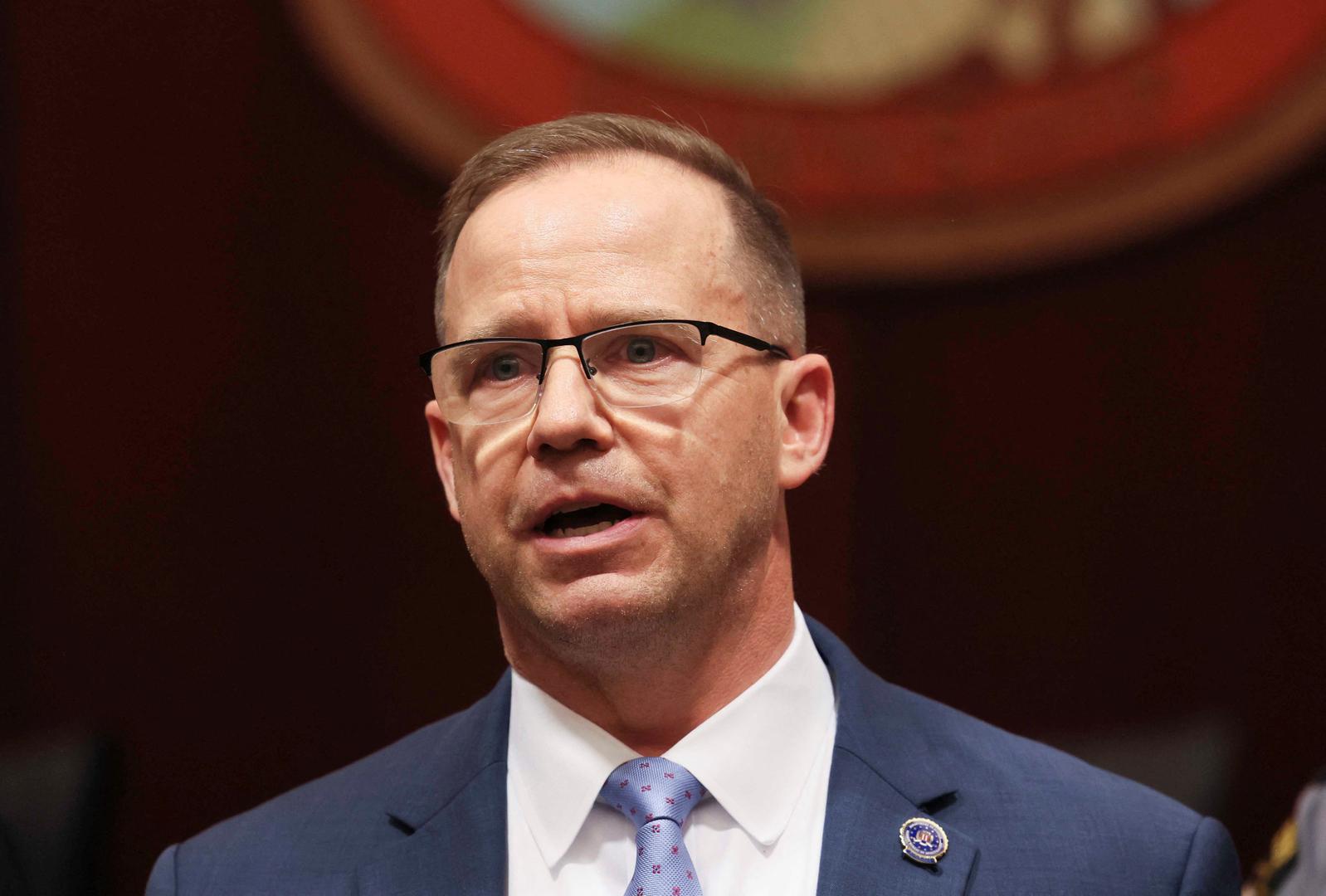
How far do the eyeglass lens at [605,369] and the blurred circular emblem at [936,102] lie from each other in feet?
3.48

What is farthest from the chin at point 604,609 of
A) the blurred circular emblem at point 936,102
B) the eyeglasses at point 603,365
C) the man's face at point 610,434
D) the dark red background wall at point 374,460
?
the blurred circular emblem at point 936,102

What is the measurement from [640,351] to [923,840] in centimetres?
71

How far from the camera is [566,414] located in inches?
70.6

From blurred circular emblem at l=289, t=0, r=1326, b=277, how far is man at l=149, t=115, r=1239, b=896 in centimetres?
92

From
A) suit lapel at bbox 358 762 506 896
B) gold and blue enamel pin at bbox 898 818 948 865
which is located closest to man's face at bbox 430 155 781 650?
suit lapel at bbox 358 762 506 896

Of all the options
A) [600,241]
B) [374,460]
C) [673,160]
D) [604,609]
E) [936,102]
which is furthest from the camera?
[936,102]

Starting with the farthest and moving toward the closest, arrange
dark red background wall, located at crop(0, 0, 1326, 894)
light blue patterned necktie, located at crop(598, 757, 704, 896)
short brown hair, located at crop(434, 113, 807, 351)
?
1. dark red background wall, located at crop(0, 0, 1326, 894)
2. short brown hair, located at crop(434, 113, 807, 351)
3. light blue patterned necktie, located at crop(598, 757, 704, 896)

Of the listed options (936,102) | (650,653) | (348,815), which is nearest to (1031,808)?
(650,653)

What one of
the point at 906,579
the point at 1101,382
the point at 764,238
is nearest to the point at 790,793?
the point at 764,238

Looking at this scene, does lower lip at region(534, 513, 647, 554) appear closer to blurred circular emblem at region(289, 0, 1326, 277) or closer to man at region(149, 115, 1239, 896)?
man at region(149, 115, 1239, 896)

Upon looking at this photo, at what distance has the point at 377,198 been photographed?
2.91 m

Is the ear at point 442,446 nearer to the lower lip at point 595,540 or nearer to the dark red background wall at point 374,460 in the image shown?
the lower lip at point 595,540

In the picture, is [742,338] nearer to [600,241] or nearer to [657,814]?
[600,241]

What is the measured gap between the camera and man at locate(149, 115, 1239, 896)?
5.97 ft
